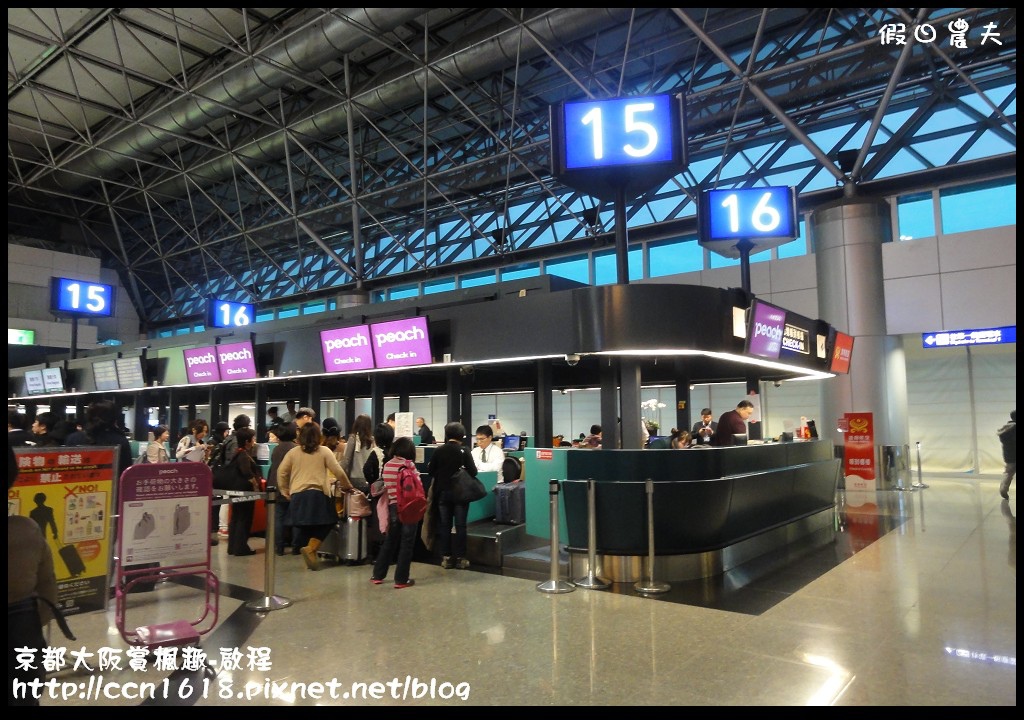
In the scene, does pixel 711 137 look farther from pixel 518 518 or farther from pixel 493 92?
pixel 518 518

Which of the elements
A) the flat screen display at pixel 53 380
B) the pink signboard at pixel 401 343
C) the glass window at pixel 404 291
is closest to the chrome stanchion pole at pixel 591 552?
the pink signboard at pixel 401 343

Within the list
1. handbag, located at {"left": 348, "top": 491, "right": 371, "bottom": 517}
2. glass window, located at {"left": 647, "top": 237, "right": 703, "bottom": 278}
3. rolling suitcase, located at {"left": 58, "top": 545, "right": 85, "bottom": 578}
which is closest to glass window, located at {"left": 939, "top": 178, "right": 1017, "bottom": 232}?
glass window, located at {"left": 647, "top": 237, "right": 703, "bottom": 278}

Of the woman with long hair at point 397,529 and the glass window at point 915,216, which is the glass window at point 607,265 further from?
the woman with long hair at point 397,529

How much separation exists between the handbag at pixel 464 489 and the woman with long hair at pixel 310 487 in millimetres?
1200

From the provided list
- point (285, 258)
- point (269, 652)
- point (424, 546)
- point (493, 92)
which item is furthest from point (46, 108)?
point (269, 652)

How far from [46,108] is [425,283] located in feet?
42.5

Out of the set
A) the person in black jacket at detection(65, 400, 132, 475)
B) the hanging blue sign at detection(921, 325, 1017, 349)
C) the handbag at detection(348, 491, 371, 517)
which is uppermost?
the hanging blue sign at detection(921, 325, 1017, 349)

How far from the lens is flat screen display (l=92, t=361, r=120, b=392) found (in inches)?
635

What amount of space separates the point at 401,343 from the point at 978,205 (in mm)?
14141

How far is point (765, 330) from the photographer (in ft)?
29.2

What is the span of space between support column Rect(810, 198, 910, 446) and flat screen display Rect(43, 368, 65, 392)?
→ 1991 centimetres

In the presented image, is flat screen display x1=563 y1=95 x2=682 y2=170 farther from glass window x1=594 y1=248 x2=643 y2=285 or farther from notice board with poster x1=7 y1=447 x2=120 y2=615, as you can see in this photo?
glass window x1=594 y1=248 x2=643 y2=285

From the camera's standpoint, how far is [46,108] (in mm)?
20750

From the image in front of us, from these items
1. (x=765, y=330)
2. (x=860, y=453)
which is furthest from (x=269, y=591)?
(x=860, y=453)
